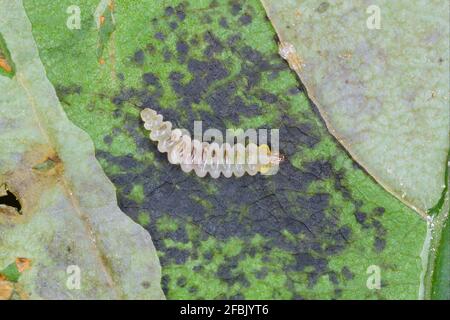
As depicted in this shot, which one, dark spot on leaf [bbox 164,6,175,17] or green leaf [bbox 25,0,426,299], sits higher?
dark spot on leaf [bbox 164,6,175,17]

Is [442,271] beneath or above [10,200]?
beneath

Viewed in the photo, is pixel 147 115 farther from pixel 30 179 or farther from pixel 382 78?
pixel 382 78

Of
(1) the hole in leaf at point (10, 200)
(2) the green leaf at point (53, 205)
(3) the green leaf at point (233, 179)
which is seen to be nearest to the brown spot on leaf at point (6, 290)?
(2) the green leaf at point (53, 205)

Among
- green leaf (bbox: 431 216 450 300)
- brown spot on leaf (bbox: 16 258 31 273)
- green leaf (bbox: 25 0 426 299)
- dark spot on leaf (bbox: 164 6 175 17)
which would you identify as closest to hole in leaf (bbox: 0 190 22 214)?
brown spot on leaf (bbox: 16 258 31 273)

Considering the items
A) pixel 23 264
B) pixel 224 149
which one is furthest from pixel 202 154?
pixel 23 264

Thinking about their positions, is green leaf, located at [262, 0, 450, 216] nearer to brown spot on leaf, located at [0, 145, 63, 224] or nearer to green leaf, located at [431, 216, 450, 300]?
green leaf, located at [431, 216, 450, 300]
